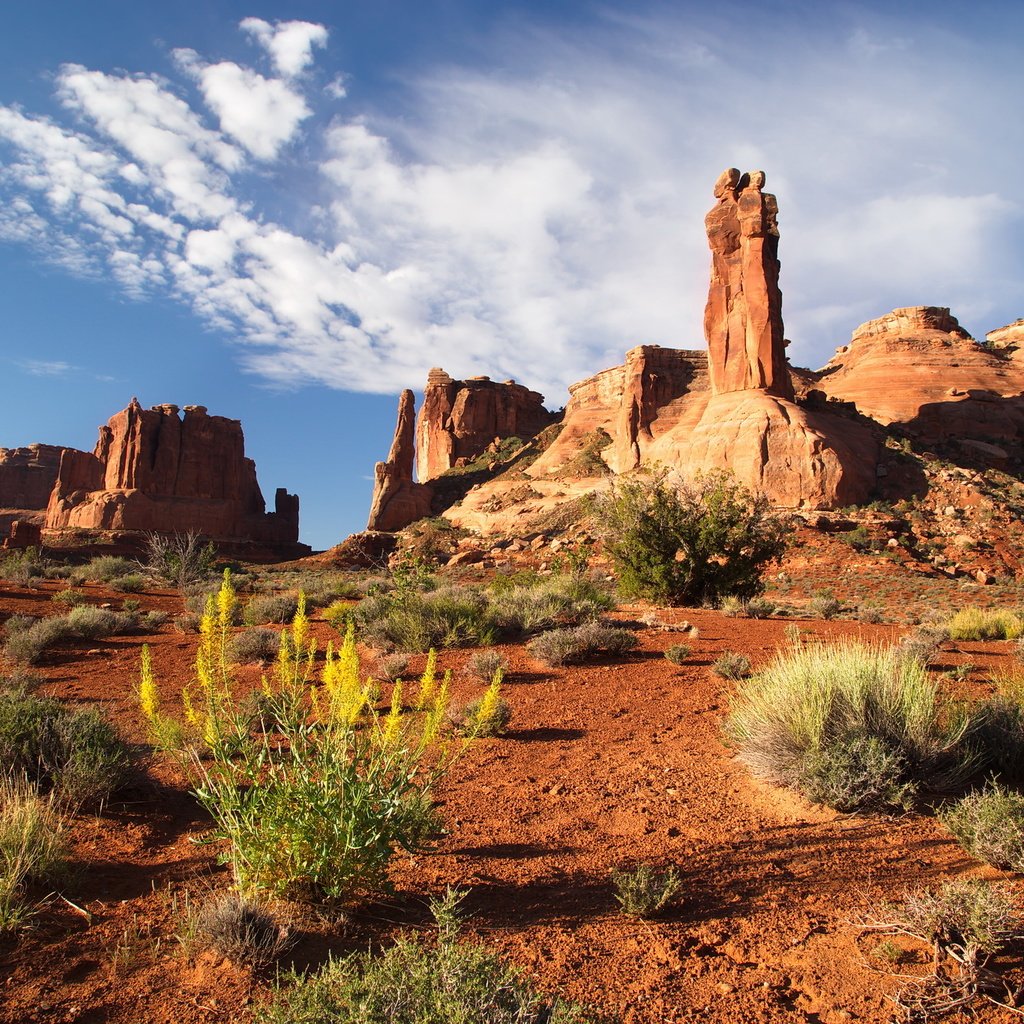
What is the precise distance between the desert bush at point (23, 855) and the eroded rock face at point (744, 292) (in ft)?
145

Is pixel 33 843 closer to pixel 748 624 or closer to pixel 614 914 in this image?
pixel 614 914

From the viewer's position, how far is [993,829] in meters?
3.94

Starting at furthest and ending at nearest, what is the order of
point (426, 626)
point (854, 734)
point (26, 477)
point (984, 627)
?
point (26, 477) < point (984, 627) < point (426, 626) < point (854, 734)

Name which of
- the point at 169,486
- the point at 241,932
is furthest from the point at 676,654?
the point at 169,486

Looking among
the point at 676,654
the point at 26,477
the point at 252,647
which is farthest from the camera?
the point at 26,477

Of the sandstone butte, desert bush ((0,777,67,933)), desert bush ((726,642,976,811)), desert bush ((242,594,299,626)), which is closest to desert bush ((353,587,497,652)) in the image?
desert bush ((242,594,299,626))

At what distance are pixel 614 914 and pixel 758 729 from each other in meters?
2.43

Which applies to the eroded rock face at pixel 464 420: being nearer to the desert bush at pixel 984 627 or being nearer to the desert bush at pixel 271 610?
the desert bush at pixel 271 610

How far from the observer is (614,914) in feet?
11.6

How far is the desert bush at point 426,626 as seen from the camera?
10188 millimetres

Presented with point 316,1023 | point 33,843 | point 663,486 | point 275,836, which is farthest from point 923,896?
point 663,486

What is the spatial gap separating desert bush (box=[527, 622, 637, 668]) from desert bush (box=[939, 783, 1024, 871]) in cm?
538

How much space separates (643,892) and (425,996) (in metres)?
1.63

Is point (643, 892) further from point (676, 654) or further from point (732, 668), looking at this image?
point (676, 654)
